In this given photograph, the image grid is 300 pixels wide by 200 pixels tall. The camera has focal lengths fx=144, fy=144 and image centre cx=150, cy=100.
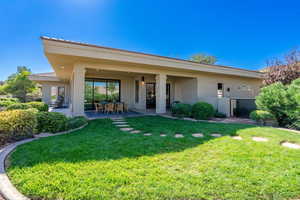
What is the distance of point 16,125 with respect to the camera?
4355mm

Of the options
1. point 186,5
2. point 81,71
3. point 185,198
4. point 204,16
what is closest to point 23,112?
point 81,71

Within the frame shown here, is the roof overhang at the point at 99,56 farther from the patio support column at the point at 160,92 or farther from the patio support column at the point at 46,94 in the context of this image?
the patio support column at the point at 46,94

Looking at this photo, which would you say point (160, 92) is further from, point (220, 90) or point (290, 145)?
point (290, 145)

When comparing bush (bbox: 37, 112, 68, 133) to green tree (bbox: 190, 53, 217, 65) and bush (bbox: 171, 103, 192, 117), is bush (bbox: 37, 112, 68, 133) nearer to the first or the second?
bush (bbox: 171, 103, 192, 117)

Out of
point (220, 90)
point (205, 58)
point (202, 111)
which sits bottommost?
point (202, 111)

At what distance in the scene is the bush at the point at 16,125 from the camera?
4238 mm

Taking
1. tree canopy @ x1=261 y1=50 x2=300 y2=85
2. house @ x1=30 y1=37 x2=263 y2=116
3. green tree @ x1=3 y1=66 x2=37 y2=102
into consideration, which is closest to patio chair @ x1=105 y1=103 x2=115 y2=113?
house @ x1=30 y1=37 x2=263 y2=116

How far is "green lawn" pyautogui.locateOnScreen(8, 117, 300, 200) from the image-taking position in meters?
1.99

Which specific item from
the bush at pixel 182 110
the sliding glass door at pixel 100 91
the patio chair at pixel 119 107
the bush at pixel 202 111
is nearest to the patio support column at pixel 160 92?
the bush at pixel 182 110

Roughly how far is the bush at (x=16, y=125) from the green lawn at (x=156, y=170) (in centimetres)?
111

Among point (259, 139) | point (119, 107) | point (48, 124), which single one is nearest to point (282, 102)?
point (259, 139)

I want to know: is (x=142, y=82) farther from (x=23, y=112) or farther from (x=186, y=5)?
(x=23, y=112)

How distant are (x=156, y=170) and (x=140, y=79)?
9.28 meters

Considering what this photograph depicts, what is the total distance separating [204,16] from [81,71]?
35.2ft
